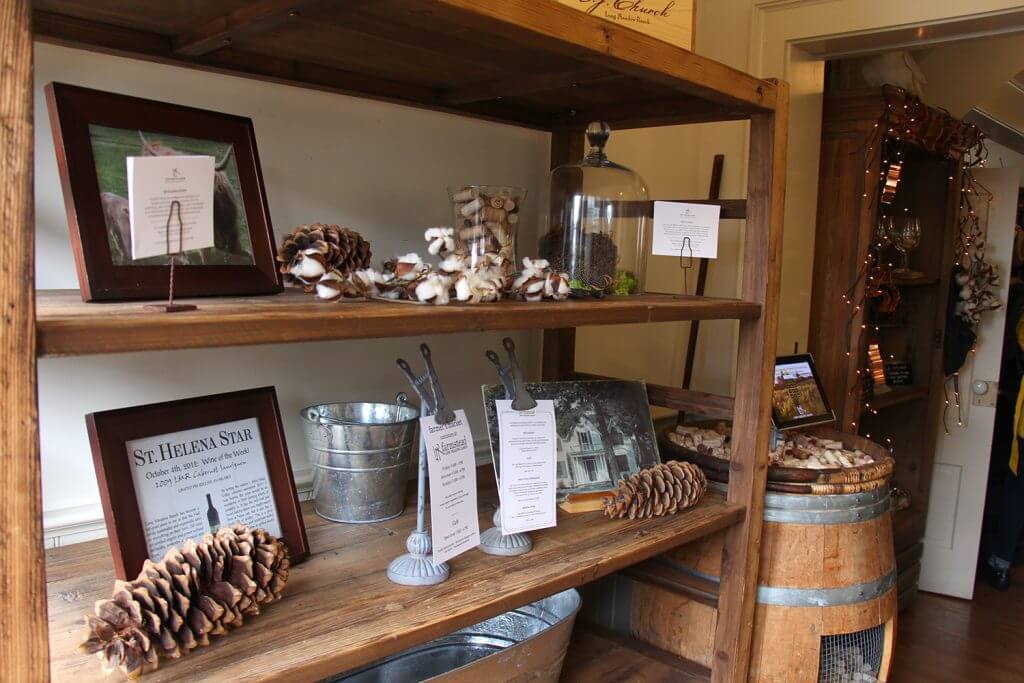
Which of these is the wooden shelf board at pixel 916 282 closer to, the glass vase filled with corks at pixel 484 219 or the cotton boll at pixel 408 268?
the glass vase filled with corks at pixel 484 219

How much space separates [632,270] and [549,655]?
0.73 metres

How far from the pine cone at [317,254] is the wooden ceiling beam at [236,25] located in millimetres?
265

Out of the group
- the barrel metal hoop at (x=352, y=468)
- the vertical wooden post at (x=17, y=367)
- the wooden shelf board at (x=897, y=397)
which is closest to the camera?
the vertical wooden post at (x=17, y=367)

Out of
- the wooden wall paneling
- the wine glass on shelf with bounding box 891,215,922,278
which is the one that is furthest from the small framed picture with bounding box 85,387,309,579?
the wine glass on shelf with bounding box 891,215,922,278

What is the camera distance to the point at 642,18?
1242 millimetres

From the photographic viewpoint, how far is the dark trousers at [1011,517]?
3645 mm

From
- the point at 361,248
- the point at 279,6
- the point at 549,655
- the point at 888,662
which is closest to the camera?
the point at 279,6

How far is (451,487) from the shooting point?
1.11m

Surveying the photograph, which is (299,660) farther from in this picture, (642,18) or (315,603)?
(642,18)

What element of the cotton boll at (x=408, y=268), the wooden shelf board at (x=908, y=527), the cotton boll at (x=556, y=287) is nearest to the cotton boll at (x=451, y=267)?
the cotton boll at (x=408, y=268)

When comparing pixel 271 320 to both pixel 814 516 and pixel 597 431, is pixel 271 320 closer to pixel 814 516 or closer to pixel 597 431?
pixel 597 431

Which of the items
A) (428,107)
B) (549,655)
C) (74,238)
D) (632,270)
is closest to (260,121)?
(428,107)

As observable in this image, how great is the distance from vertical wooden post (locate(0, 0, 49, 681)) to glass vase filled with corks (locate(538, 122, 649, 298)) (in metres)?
0.99

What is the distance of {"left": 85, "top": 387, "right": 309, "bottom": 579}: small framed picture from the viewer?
98cm
